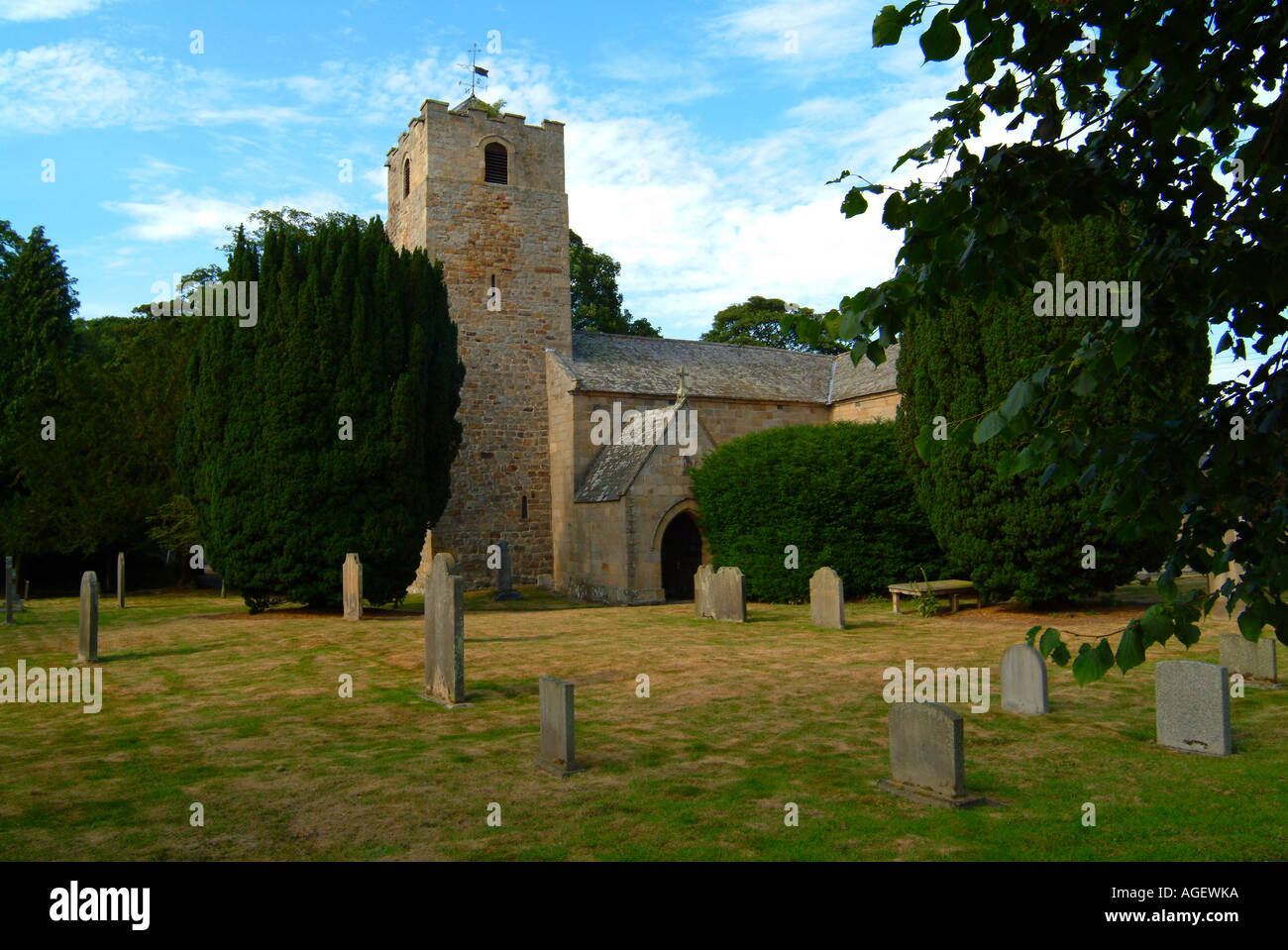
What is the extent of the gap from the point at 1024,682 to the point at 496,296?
20210 millimetres

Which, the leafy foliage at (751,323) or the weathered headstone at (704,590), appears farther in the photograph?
the leafy foliage at (751,323)

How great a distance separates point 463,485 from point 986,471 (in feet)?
47.7

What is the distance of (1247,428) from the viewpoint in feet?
9.95

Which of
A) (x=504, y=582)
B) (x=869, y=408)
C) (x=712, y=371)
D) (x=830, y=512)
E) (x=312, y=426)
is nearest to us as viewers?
(x=312, y=426)

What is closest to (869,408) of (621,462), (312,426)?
(621,462)

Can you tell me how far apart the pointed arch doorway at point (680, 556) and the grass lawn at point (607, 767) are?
1142 cm

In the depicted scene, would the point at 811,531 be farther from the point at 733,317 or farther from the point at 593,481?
the point at 733,317

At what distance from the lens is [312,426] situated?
1856 cm

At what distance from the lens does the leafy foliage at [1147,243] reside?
2.68 meters

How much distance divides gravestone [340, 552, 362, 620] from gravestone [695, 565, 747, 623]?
→ 281 inches

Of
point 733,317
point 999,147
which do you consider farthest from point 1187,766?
point 733,317

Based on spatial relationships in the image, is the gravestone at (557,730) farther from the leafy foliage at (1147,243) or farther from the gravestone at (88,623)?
the gravestone at (88,623)

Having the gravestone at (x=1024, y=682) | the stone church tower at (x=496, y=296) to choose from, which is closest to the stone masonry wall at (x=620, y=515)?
the stone church tower at (x=496, y=296)

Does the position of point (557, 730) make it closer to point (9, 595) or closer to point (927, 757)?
point (927, 757)
